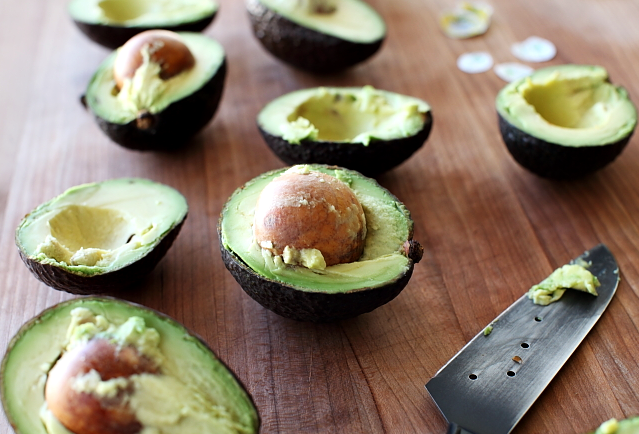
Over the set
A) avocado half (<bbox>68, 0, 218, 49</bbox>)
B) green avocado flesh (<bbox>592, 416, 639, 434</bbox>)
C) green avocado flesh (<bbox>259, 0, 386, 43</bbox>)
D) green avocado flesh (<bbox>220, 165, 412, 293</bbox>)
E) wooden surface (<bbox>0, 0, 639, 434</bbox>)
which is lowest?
wooden surface (<bbox>0, 0, 639, 434</bbox>)

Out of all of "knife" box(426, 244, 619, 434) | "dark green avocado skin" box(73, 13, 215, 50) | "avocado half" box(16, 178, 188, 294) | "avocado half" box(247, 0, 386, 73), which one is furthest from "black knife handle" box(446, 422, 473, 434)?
"dark green avocado skin" box(73, 13, 215, 50)

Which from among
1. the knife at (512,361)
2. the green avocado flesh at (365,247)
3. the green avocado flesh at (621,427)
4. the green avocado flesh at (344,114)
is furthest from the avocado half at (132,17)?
the green avocado flesh at (621,427)

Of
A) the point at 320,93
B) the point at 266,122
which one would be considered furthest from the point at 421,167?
the point at 266,122

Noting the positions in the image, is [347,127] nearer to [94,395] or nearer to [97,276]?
[97,276]

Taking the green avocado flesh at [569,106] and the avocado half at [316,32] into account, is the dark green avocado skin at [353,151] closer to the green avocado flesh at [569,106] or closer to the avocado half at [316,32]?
the green avocado flesh at [569,106]

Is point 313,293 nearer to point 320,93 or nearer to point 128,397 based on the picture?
point 128,397

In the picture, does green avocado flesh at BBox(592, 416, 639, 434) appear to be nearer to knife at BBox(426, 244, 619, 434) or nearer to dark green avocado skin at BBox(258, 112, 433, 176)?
knife at BBox(426, 244, 619, 434)
